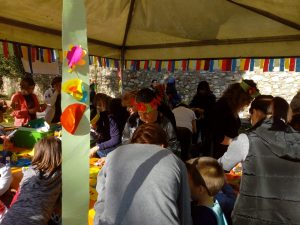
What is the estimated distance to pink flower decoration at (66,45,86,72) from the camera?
3.94 ft

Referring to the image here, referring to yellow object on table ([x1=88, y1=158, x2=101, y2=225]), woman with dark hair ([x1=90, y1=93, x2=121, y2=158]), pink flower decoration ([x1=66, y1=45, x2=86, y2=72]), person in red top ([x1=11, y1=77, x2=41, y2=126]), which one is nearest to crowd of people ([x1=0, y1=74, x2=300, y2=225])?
yellow object on table ([x1=88, y1=158, x2=101, y2=225])

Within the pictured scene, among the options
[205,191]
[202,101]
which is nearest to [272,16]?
[202,101]

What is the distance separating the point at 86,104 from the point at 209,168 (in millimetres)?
973

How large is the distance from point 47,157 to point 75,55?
1.21 m

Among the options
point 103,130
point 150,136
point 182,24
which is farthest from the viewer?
point 182,24

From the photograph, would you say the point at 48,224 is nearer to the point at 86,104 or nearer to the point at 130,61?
the point at 86,104

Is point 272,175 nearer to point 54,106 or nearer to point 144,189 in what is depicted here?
point 144,189

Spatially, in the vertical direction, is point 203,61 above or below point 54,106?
above

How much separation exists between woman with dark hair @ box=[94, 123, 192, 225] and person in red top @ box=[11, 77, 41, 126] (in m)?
3.57

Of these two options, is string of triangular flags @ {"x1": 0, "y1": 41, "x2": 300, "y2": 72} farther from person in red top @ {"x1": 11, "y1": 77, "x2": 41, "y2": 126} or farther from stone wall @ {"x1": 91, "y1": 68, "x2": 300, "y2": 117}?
stone wall @ {"x1": 91, "y1": 68, "x2": 300, "y2": 117}

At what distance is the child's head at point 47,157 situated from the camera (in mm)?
2176

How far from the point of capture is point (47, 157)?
219 centimetres

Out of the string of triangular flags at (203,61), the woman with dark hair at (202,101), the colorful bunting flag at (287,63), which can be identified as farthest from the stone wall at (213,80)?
the colorful bunting flag at (287,63)

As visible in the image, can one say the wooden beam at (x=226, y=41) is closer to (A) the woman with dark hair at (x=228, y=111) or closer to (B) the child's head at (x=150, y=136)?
(A) the woman with dark hair at (x=228, y=111)
